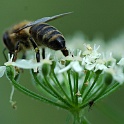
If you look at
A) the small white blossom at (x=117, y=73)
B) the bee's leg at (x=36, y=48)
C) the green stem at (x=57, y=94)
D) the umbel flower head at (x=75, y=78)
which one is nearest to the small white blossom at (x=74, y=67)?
the umbel flower head at (x=75, y=78)

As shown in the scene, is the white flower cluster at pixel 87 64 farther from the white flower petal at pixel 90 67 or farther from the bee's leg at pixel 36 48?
the bee's leg at pixel 36 48

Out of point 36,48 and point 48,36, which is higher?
point 48,36

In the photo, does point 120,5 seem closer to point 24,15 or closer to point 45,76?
point 24,15

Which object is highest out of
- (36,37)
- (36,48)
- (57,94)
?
(36,37)

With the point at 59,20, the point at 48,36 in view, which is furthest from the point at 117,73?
the point at 59,20

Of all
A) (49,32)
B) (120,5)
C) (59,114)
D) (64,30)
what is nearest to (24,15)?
(64,30)

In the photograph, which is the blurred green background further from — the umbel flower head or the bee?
the umbel flower head

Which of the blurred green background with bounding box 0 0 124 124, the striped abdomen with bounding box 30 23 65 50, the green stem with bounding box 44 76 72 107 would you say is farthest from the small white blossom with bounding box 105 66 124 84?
the blurred green background with bounding box 0 0 124 124

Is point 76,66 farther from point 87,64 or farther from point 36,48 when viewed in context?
point 36,48
